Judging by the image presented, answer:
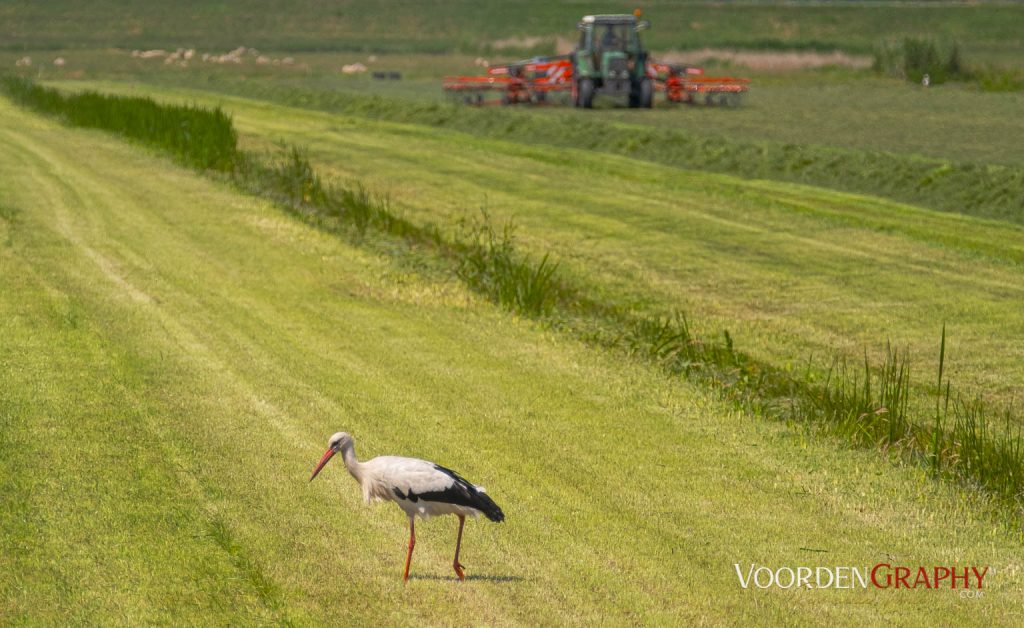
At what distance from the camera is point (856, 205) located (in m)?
25.0

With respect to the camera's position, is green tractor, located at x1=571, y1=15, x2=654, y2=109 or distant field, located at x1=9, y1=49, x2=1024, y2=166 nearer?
distant field, located at x1=9, y1=49, x2=1024, y2=166

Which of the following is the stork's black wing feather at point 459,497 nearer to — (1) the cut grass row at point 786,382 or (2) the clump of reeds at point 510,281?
(1) the cut grass row at point 786,382

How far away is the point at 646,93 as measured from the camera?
4872cm

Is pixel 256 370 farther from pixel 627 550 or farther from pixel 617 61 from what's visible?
pixel 617 61

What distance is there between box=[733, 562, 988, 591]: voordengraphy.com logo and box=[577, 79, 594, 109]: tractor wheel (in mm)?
41503

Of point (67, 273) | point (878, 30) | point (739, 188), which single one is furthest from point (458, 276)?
point (878, 30)

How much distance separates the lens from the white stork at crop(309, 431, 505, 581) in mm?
6461

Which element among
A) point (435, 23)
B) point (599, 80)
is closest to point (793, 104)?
point (599, 80)

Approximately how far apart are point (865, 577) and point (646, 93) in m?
41.8

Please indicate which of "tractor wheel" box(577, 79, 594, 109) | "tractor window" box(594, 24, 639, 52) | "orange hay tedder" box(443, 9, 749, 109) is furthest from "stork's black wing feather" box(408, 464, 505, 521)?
"tractor window" box(594, 24, 639, 52)

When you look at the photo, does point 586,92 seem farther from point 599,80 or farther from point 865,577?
point 865,577

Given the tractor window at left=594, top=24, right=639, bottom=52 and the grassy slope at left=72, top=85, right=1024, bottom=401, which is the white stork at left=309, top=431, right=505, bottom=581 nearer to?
the grassy slope at left=72, top=85, right=1024, bottom=401

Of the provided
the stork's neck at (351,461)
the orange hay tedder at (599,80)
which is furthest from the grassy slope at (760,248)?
the orange hay tedder at (599,80)

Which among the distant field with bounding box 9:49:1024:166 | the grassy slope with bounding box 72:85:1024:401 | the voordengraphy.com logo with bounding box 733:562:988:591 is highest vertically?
the voordengraphy.com logo with bounding box 733:562:988:591
